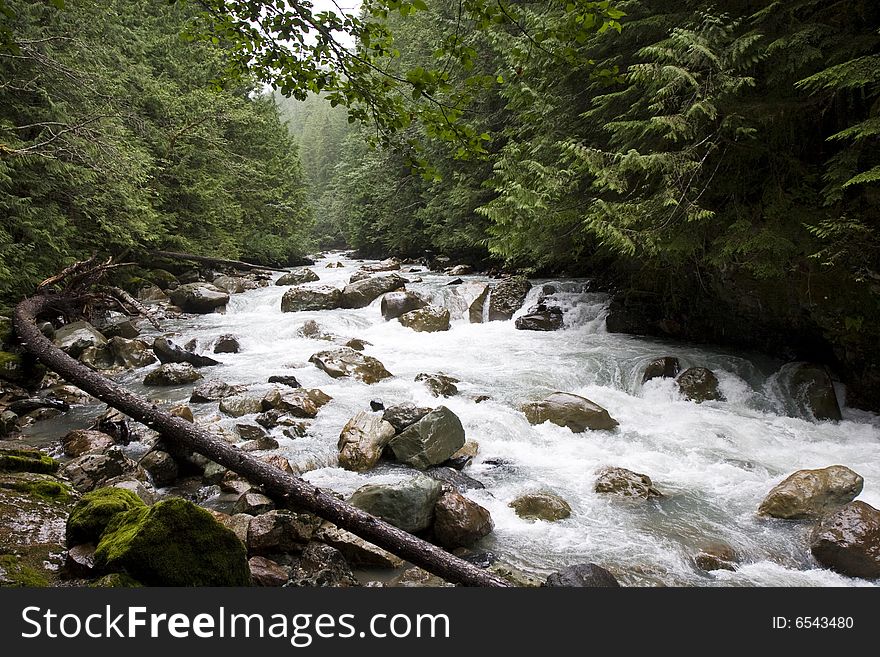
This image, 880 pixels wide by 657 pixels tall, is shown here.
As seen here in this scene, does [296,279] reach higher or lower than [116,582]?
higher

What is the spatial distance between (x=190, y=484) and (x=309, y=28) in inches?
203

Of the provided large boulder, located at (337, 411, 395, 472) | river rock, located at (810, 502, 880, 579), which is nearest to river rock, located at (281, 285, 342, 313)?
large boulder, located at (337, 411, 395, 472)

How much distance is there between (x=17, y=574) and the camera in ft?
8.72

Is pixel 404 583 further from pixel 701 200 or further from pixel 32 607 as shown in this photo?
pixel 701 200

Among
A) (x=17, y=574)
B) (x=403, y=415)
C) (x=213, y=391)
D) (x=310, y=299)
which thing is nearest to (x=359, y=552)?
(x=17, y=574)

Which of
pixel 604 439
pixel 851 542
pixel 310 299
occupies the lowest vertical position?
pixel 851 542

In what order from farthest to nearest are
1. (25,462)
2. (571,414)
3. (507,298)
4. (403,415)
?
(507,298) < (571,414) < (403,415) < (25,462)

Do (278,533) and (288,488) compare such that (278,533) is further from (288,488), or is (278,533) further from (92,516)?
(92,516)

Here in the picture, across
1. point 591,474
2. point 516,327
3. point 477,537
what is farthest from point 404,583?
point 516,327

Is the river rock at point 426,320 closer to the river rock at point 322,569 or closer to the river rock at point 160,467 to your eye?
the river rock at point 160,467

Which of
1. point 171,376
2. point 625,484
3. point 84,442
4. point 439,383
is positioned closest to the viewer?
point 625,484

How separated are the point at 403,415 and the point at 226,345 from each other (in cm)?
642

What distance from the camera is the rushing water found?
473cm

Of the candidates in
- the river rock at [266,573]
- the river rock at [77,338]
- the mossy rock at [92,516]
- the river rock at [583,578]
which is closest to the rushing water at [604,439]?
the river rock at [583,578]
